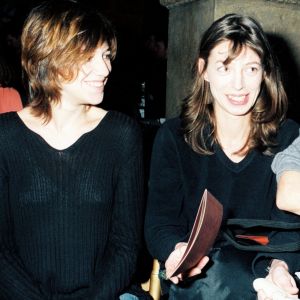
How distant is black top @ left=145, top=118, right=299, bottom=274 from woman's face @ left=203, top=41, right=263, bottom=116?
230mm

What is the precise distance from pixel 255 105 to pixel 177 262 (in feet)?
2.99

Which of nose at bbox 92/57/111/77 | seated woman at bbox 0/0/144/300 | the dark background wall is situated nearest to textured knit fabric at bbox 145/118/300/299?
seated woman at bbox 0/0/144/300

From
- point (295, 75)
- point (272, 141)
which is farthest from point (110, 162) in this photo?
point (295, 75)

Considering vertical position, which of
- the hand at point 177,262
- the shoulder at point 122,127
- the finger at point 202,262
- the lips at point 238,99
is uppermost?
the lips at point 238,99

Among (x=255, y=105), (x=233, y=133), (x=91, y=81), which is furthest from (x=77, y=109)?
(x=255, y=105)

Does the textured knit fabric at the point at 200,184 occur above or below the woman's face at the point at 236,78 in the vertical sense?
below

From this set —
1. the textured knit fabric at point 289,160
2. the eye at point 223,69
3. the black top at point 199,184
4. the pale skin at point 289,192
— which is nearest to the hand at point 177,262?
the black top at point 199,184

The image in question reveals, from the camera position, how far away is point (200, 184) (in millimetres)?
2129

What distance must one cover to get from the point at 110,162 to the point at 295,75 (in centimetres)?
204

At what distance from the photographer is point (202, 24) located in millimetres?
3148

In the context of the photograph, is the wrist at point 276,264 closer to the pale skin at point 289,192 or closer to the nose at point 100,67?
the pale skin at point 289,192

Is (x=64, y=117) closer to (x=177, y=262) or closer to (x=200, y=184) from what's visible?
(x=200, y=184)

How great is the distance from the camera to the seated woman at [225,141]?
203 cm

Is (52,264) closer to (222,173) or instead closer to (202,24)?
(222,173)
